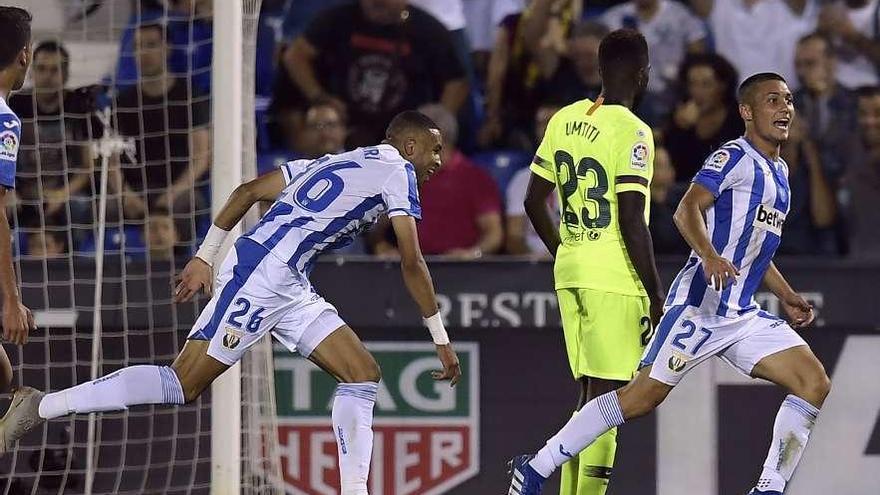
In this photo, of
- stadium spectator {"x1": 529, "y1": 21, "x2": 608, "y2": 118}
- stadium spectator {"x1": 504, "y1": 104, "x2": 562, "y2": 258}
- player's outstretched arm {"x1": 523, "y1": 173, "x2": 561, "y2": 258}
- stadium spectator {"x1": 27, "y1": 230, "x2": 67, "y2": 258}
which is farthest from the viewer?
stadium spectator {"x1": 529, "y1": 21, "x2": 608, "y2": 118}

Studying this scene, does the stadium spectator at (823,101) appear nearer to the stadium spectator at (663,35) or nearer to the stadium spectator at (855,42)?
the stadium spectator at (855,42)

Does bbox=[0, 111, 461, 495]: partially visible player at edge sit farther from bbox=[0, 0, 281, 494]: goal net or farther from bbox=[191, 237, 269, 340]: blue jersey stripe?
bbox=[0, 0, 281, 494]: goal net

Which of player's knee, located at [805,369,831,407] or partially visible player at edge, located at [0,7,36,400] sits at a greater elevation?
partially visible player at edge, located at [0,7,36,400]

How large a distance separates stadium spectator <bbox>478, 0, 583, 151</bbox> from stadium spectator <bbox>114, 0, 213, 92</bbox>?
159 cm

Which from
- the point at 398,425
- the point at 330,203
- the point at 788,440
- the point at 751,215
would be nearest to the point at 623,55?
the point at 751,215

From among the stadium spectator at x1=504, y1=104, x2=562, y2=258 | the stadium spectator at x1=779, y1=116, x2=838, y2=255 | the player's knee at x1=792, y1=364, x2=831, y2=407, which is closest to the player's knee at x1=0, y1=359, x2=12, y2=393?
the player's knee at x1=792, y1=364, x2=831, y2=407

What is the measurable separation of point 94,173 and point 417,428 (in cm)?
219

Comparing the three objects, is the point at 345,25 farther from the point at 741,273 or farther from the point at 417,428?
the point at 741,273

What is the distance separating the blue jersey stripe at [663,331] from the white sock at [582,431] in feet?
0.64

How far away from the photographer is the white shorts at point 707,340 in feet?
19.8

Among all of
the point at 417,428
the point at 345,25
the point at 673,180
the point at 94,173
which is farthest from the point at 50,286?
the point at 673,180

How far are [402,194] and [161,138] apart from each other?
2.88 metres

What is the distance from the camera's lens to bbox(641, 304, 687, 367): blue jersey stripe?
6.08 m

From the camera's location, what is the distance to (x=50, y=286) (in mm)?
7629
